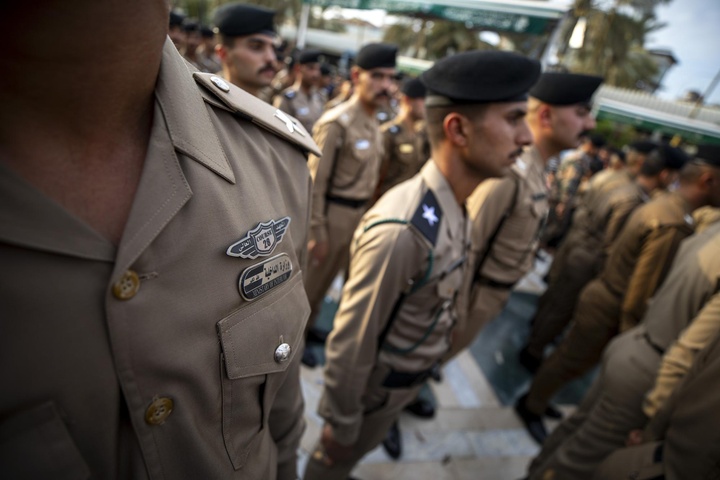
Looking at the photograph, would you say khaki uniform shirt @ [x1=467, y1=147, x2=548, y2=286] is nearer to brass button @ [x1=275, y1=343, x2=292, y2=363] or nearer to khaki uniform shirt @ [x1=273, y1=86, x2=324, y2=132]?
brass button @ [x1=275, y1=343, x2=292, y2=363]

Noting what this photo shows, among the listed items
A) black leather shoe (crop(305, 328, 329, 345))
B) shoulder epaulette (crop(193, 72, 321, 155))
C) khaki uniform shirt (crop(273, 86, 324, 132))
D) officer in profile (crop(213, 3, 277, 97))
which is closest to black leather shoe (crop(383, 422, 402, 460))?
black leather shoe (crop(305, 328, 329, 345))

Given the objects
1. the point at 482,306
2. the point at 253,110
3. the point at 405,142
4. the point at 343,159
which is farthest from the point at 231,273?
the point at 405,142

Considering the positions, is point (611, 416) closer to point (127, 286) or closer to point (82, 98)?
point (127, 286)

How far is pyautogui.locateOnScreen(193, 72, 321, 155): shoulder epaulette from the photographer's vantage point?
0.83 metres

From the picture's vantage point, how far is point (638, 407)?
2055 millimetres

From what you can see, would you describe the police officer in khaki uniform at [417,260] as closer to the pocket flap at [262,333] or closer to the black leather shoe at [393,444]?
the pocket flap at [262,333]

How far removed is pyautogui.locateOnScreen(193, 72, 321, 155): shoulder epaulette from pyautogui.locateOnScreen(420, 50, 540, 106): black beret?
113 cm

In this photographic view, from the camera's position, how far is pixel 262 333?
788 millimetres

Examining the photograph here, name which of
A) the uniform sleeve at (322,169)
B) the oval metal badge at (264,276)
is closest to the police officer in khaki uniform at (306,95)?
the uniform sleeve at (322,169)

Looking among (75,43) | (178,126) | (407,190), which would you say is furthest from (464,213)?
(75,43)

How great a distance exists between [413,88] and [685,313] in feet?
13.2

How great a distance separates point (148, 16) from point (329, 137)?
2.85 m

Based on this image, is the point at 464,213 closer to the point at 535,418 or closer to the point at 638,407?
the point at 638,407

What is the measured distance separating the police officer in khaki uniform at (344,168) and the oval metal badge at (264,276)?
7.88 feet
